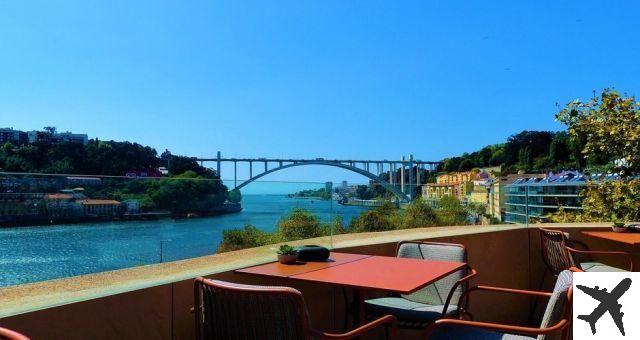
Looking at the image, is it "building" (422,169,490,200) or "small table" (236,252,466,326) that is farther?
"building" (422,169,490,200)

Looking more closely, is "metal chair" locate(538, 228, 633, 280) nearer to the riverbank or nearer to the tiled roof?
the riverbank

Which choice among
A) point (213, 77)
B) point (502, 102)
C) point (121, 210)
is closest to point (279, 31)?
point (213, 77)

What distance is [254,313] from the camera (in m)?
1.44

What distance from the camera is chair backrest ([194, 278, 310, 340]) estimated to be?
4.55ft

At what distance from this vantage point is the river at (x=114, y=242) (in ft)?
6.56

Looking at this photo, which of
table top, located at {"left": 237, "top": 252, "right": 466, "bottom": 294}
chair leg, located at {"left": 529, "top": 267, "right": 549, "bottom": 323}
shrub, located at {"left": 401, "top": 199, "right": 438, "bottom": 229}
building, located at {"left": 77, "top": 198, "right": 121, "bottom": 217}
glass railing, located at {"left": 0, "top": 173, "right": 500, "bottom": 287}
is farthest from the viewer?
shrub, located at {"left": 401, "top": 199, "right": 438, "bottom": 229}

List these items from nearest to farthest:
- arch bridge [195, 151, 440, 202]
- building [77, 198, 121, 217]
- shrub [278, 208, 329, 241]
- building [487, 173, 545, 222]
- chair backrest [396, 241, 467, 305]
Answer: building [77, 198, 121, 217], chair backrest [396, 241, 467, 305], shrub [278, 208, 329, 241], building [487, 173, 545, 222], arch bridge [195, 151, 440, 202]

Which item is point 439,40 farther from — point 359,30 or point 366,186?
point 366,186

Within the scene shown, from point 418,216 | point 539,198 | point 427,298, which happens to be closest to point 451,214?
point 418,216

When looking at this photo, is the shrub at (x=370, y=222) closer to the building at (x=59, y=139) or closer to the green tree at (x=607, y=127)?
the building at (x=59, y=139)

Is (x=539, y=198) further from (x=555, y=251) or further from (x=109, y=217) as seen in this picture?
(x=109, y=217)

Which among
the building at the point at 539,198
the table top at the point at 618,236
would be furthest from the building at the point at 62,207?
the building at the point at 539,198

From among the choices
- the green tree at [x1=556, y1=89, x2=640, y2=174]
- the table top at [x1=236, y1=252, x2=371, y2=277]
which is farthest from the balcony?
the green tree at [x1=556, y1=89, x2=640, y2=174]

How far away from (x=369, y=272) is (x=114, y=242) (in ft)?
3.97
